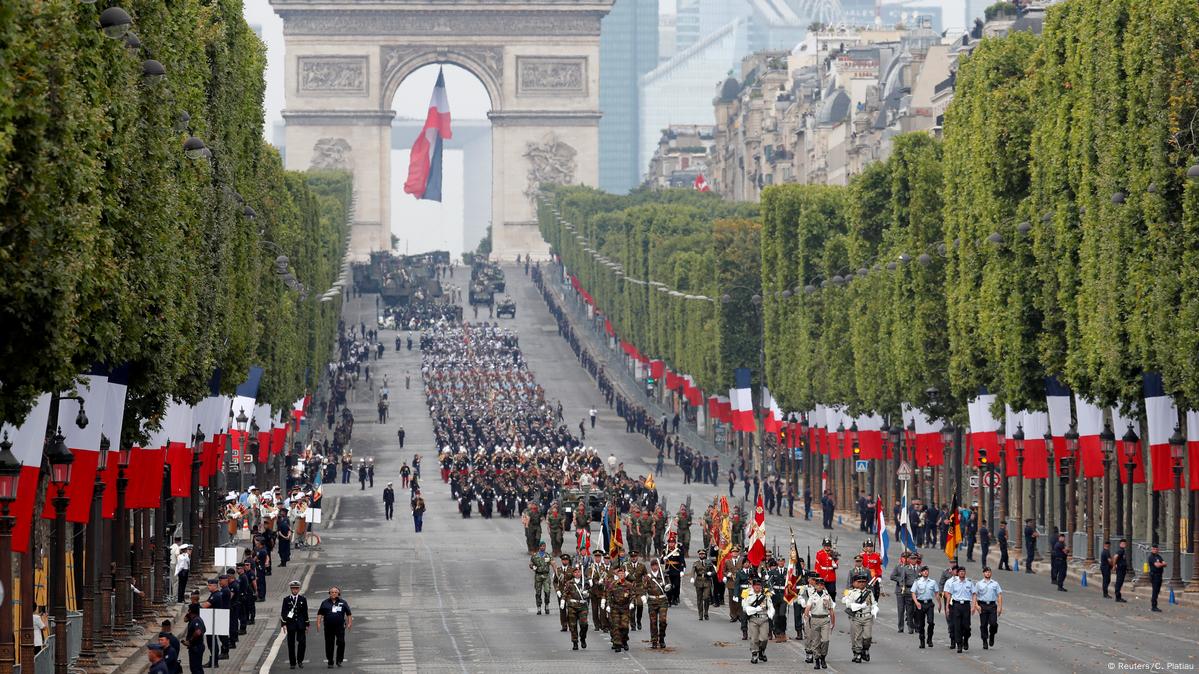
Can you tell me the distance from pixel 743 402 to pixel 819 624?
6529cm

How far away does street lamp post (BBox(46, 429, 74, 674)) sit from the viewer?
1390 inches

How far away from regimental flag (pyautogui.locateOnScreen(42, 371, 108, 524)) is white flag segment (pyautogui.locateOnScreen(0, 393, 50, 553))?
3467 millimetres

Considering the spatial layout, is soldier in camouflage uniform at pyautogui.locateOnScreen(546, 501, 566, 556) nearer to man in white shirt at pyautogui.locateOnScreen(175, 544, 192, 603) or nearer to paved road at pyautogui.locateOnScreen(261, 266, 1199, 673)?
paved road at pyautogui.locateOnScreen(261, 266, 1199, 673)

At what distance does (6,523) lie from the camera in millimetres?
31500

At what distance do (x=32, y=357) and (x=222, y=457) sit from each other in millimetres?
37791

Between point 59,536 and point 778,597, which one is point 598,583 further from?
point 59,536

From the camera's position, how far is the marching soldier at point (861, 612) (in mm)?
39688

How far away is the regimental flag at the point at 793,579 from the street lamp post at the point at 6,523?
14928 millimetres

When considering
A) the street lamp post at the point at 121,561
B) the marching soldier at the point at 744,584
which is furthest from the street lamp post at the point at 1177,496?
the street lamp post at the point at 121,561

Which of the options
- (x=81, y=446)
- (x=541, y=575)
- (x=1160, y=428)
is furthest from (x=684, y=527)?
(x=81, y=446)

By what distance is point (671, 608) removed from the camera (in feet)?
174

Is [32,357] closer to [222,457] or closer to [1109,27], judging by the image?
[1109,27]

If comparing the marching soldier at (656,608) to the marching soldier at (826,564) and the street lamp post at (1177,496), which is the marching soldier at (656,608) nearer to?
the marching soldier at (826,564)

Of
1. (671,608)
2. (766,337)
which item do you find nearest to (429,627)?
(671,608)
